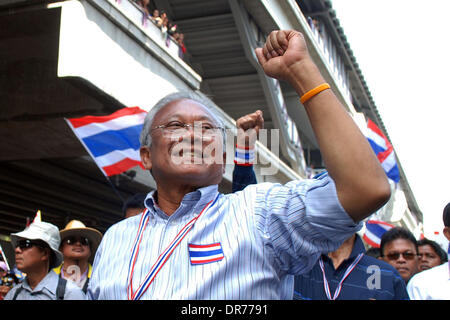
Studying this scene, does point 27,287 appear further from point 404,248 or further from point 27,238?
point 404,248

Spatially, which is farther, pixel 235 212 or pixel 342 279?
pixel 342 279

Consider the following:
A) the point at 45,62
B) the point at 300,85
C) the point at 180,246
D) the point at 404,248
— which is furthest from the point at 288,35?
the point at 45,62

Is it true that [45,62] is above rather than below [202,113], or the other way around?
above

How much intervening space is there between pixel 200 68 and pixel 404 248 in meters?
16.8

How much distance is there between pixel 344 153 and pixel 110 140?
6.84m

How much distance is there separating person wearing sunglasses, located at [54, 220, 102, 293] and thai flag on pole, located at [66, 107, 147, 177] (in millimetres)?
1555

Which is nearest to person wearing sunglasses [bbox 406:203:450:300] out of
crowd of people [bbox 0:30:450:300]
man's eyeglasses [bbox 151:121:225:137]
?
crowd of people [bbox 0:30:450:300]

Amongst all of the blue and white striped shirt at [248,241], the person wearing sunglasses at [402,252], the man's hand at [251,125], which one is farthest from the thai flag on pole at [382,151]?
the blue and white striped shirt at [248,241]

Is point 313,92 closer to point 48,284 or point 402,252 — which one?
point 48,284

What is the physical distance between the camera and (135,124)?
323 inches

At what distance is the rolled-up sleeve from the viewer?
149 cm

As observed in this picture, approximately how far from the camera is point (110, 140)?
789cm

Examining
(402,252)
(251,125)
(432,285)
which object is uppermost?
(251,125)

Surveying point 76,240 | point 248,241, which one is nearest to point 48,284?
point 76,240
